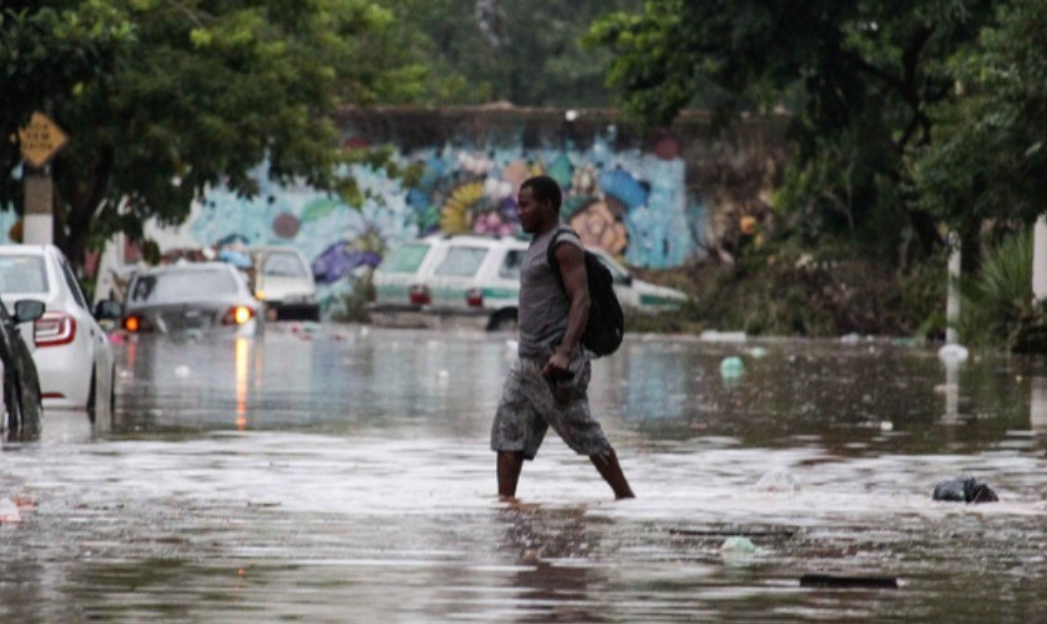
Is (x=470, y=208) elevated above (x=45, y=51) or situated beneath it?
situated beneath

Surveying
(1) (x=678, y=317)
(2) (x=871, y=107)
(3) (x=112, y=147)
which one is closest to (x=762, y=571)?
(3) (x=112, y=147)

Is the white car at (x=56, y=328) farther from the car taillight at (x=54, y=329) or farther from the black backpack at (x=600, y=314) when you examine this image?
the black backpack at (x=600, y=314)

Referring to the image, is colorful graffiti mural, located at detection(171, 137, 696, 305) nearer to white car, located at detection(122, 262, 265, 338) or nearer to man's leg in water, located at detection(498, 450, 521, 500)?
Result: white car, located at detection(122, 262, 265, 338)

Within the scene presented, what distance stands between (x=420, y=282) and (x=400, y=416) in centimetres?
2779

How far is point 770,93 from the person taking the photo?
5006 cm

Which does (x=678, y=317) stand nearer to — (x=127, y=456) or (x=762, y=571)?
(x=127, y=456)

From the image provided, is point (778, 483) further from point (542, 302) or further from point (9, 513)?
point (9, 513)

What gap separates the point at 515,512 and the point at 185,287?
101 feet

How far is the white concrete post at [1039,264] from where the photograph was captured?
39562mm

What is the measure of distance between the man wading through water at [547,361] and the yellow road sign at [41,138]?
23270 mm

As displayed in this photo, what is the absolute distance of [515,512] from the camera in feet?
46.1

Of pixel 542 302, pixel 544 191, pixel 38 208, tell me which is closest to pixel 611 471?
pixel 542 302

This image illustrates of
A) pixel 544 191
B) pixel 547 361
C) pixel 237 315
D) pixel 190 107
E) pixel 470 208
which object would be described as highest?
pixel 190 107

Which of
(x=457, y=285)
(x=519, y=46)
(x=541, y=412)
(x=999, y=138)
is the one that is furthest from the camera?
(x=519, y=46)
